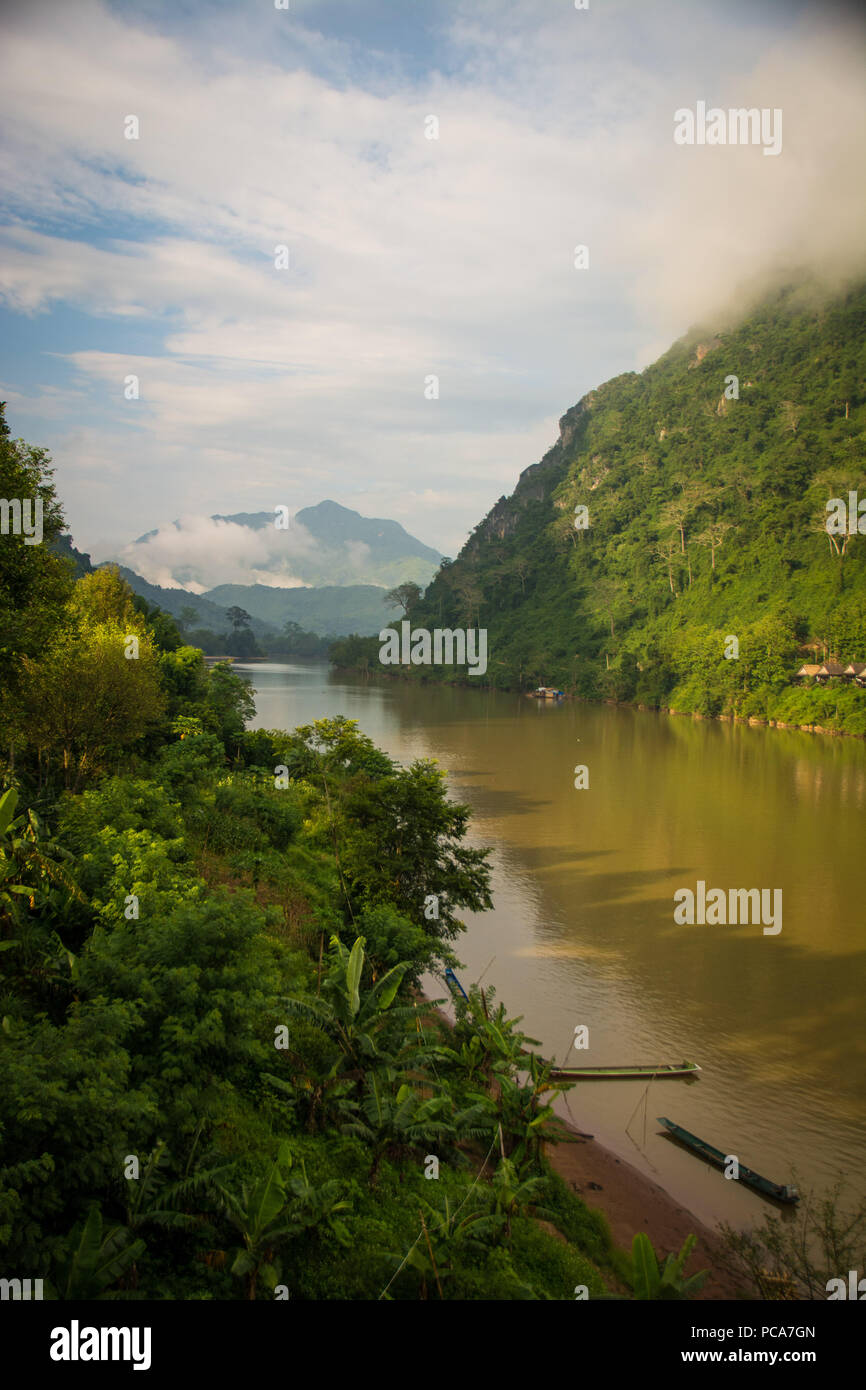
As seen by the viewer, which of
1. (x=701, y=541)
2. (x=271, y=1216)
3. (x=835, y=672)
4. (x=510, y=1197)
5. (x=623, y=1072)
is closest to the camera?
(x=271, y=1216)

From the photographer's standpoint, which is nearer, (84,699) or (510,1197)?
(510,1197)

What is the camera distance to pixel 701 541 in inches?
3209

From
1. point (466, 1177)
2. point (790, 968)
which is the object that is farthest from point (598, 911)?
point (466, 1177)

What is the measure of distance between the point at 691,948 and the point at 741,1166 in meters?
7.93

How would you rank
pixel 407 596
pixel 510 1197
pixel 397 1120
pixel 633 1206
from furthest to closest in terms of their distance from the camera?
pixel 407 596 → pixel 633 1206 → pixel 397 1120 → pixel 510 1197

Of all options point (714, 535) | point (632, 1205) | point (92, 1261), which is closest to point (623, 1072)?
point (632, 1205)

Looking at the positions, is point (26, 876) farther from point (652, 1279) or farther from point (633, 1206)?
point (633, 1206)

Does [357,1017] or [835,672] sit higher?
[835,672]

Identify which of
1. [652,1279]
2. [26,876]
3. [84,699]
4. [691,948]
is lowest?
[691,948]

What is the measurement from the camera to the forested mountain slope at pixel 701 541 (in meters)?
61.0

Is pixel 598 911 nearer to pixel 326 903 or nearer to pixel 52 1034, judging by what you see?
pixel 326 903

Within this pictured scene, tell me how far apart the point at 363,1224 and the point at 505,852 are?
18389 millimetres

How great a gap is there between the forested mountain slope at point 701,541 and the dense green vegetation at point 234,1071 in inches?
1797
